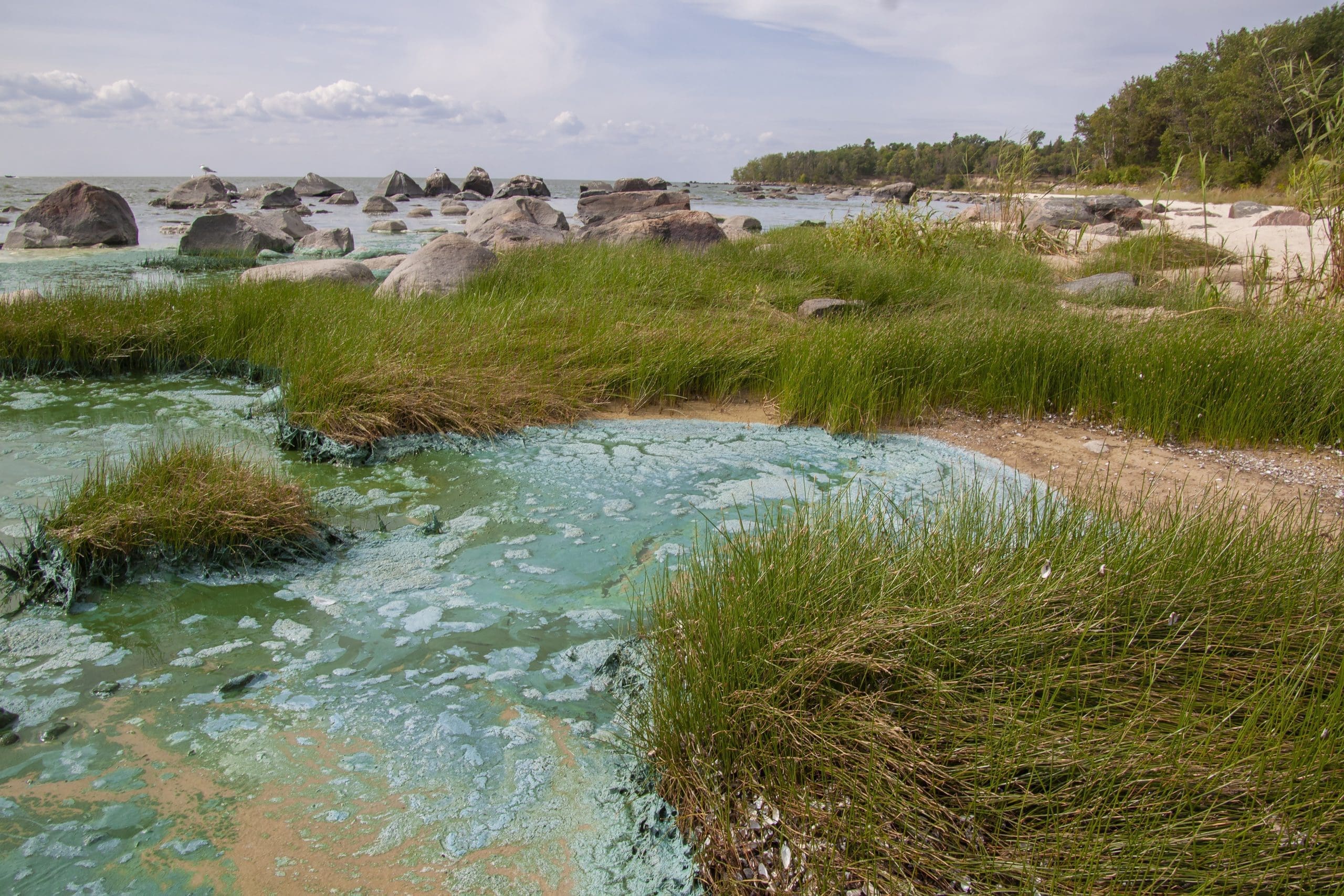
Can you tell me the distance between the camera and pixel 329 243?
15977 millimetres

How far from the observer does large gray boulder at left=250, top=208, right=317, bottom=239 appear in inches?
627

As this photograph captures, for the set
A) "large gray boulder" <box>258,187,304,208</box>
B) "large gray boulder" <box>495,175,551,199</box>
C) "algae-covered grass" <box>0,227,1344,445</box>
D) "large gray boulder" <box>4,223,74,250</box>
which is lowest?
"algae-covered grass" <box>0,227,1344,445</box>

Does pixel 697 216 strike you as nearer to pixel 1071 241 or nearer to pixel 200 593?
pixel 1071 241

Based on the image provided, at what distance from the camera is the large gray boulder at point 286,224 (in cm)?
1592

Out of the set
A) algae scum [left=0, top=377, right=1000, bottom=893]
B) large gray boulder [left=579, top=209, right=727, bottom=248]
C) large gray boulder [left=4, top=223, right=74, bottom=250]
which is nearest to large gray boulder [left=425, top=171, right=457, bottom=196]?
large gray boulder [left=4, top=223, right=74, bottom=250]

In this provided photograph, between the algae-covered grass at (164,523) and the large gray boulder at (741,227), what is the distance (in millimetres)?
12177

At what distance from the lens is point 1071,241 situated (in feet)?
44.2

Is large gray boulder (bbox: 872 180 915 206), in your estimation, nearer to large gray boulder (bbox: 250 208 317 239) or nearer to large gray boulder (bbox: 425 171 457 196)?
large gray boulder (bbox: 425 171 457 196)

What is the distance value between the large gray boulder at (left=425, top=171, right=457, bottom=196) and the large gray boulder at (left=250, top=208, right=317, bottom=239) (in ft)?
88.3

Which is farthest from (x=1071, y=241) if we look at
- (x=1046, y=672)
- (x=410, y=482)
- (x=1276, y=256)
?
(x=1046, y=672)

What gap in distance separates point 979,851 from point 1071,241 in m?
13.9

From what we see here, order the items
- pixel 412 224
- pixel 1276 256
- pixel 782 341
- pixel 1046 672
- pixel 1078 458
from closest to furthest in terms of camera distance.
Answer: pixel 1046 672
pixel 1078 458
pixel 782 341
pixel 1276 256
pixel 412 224

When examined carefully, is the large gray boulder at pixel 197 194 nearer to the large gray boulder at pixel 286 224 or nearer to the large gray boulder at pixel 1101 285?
the large gray boulder at pixel 286 224

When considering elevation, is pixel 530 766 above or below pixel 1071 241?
Result: below
